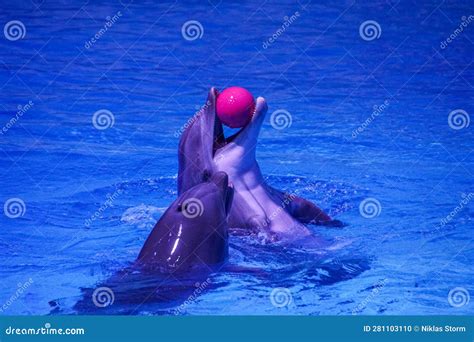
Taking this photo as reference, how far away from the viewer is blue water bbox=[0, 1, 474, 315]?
292 inches

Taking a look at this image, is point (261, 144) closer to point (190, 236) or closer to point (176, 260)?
point (190, 236)

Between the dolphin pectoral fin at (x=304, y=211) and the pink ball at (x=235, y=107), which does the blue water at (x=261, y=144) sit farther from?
the pink ball at (x=235, y=107)

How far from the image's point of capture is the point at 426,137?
429 inches

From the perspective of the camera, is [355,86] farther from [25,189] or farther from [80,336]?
[80,336]

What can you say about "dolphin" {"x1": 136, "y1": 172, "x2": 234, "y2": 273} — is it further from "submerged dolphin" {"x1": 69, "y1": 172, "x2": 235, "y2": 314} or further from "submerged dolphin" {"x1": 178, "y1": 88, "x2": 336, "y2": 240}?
"submerged dolphin" {"x1": 178, "y1": 88, "x2": 336, "y2": 240}

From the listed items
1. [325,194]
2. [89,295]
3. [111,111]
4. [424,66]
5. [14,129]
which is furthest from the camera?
[424,66]

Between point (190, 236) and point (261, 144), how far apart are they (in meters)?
4.19

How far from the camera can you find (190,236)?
262 inches

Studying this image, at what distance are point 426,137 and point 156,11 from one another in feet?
12.8

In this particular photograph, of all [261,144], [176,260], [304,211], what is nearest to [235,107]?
[304,211]

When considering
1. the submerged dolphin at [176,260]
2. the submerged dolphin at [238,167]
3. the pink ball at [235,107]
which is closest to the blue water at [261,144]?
the submerged dolphin at [176,260]

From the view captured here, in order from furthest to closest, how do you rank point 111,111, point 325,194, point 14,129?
1. point 111,111
2. point 14,129
3. point 325,194


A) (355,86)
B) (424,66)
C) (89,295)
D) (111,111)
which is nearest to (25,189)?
(111,111)

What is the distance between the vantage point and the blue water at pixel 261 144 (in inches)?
292
